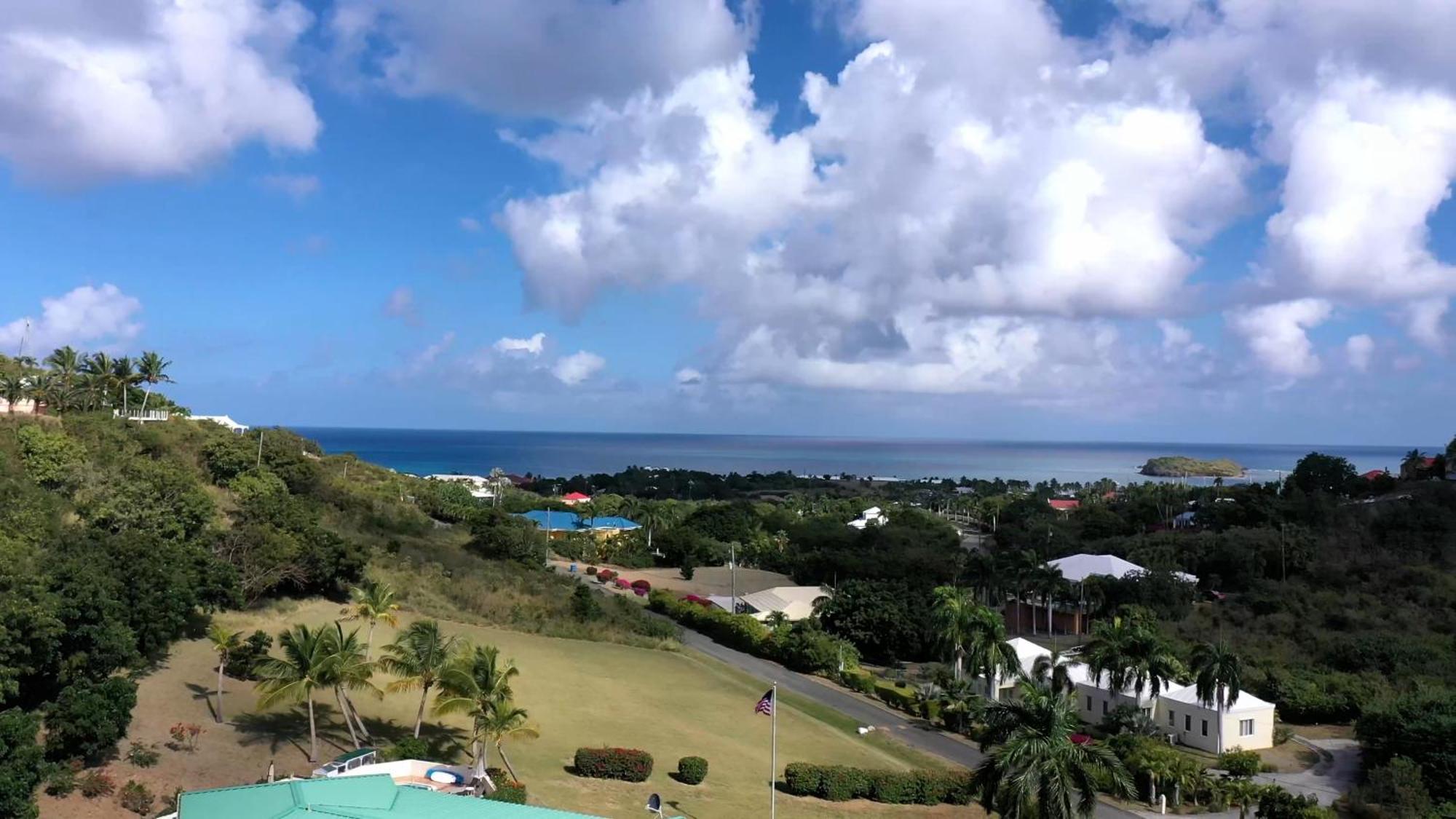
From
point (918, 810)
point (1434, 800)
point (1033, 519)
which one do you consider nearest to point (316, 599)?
point (918, 810)

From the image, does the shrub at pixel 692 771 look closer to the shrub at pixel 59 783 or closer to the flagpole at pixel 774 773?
the flagpole at pixel 774 773

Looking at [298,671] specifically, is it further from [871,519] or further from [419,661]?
[871,519]

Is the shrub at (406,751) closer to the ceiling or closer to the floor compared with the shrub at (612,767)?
closer to the ceiling

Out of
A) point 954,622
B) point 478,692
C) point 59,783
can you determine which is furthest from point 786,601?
point 59,783

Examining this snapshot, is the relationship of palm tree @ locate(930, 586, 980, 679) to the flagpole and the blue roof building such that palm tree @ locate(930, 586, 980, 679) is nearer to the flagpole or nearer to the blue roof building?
the flagpole

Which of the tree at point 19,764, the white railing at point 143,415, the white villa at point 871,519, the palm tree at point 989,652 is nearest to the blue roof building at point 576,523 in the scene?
the white villa at point 871,519
